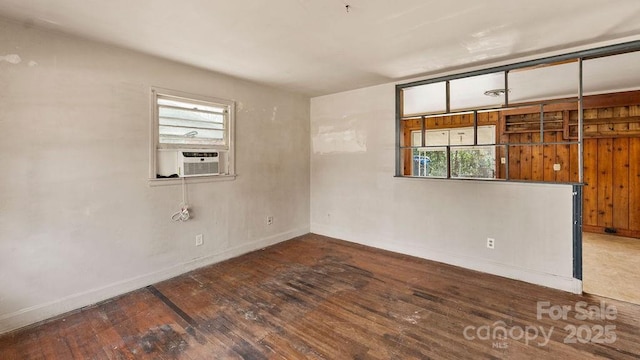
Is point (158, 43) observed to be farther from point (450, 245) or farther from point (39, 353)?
point (450, 245)

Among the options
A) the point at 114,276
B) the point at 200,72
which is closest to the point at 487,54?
the point at 200,72

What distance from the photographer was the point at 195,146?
3.31 m

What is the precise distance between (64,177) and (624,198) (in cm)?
767

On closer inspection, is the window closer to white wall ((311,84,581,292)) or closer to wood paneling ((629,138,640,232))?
white wall ((311,84,581,292))

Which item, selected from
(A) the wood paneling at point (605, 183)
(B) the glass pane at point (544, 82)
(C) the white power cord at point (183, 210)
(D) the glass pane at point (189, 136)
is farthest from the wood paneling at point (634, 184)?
(C) the white power cord at point (183, 210)

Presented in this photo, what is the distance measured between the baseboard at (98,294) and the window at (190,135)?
104 cm

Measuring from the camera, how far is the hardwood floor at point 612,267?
9.14 ft

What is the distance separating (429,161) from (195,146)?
413cm

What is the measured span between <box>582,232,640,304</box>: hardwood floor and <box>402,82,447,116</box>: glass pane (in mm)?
2712

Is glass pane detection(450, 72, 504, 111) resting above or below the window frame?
above

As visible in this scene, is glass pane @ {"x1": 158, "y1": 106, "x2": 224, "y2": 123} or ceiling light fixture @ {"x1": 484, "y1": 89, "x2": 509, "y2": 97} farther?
ceiling light fixture @ {"x1": 484, "y1": 89, "x2": 509, "y2": 97}

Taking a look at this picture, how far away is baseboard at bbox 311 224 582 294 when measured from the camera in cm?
283

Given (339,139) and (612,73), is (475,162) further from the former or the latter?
(339,139)

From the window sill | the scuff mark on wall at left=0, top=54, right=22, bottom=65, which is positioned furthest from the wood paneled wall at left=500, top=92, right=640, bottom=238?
the scuff mark on wall at left=0, top=54, right=22, bottom=65
